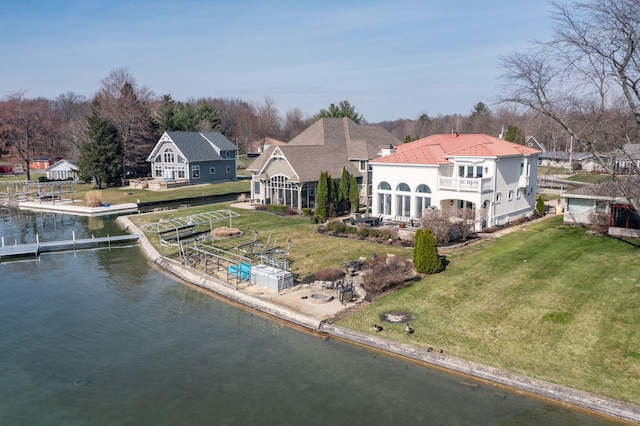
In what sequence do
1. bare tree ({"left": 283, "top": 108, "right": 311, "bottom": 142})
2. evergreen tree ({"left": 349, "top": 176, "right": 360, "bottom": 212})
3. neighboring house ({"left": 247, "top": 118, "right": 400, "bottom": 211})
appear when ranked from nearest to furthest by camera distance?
evergreen tree ({"left": 349, "top": 176, "right": 360, "bottom": 212}) < neighboring house ({"left": 247, "top": 118, "right": 400, "bottom": 211}) < bare tree ({"left": 283, "top": 108, "right": 311, "bottom": 142})

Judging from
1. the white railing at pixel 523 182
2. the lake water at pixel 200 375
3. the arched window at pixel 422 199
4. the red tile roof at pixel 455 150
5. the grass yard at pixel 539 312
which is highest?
the red tile roof at pixel 455 150

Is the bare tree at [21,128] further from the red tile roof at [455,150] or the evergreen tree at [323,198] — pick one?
the red tile roof at [455,150]

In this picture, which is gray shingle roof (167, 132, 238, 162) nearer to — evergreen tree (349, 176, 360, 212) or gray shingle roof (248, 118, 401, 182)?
gray shingle roof (248, 118, 401, 182)

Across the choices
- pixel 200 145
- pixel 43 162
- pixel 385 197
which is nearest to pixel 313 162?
pixel 385 197

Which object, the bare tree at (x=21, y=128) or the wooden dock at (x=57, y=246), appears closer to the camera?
the wooden dock at (x=57, y=246)

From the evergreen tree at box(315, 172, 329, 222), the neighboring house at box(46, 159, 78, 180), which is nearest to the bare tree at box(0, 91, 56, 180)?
the neighboring house at box(46, 159, 78, 180)

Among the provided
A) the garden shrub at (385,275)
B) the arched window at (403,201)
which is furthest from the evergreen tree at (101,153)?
the garden shrub at (385,275)

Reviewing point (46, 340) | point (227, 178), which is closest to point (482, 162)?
point (46, 340)
